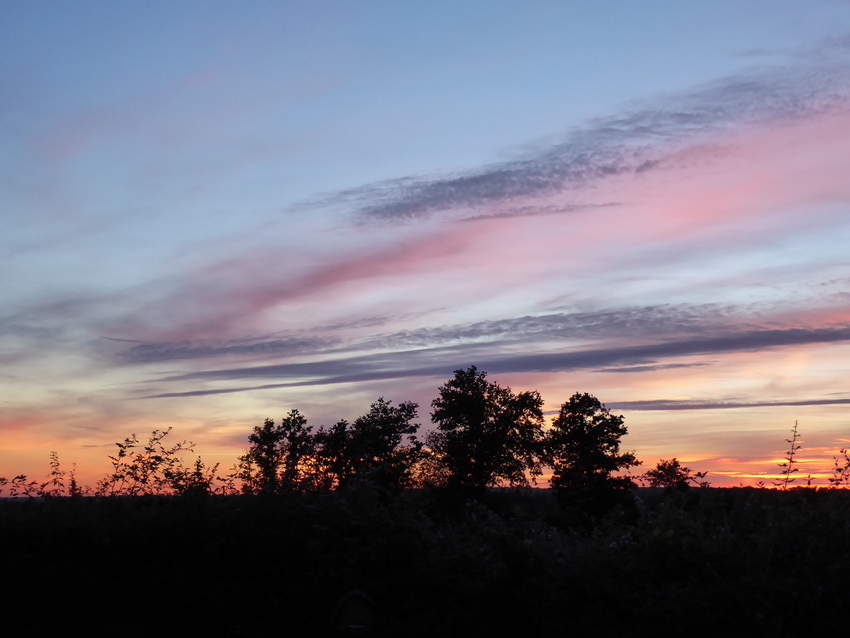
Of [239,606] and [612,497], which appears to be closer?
[239,606]

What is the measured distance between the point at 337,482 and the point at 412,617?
2.43 meters

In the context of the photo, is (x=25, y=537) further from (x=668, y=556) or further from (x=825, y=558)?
(x=825, y=558)

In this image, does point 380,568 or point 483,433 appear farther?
point 483,433

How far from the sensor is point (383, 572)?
9500 millimetres

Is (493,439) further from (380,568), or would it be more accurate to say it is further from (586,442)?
(380,568)

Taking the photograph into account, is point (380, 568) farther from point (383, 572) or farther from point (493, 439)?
point (493, 439)

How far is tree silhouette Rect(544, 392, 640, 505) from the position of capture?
49969 millimetres

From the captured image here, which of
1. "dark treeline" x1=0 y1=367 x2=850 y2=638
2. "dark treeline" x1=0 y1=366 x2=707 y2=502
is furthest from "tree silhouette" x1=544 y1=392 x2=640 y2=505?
"dark treeline" x1=0 y1=367 x2=850 y2=638

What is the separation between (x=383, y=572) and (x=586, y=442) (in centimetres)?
4417

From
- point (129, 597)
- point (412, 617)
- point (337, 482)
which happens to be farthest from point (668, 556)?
point (129, 597)

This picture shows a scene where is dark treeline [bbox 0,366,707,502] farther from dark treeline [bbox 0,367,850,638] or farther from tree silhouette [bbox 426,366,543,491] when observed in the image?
dark treeline [bbox 0,367,850,638]

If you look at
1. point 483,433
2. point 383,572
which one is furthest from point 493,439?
point 383,572

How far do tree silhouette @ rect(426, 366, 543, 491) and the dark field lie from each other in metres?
43.2

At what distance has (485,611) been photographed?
9219mm
